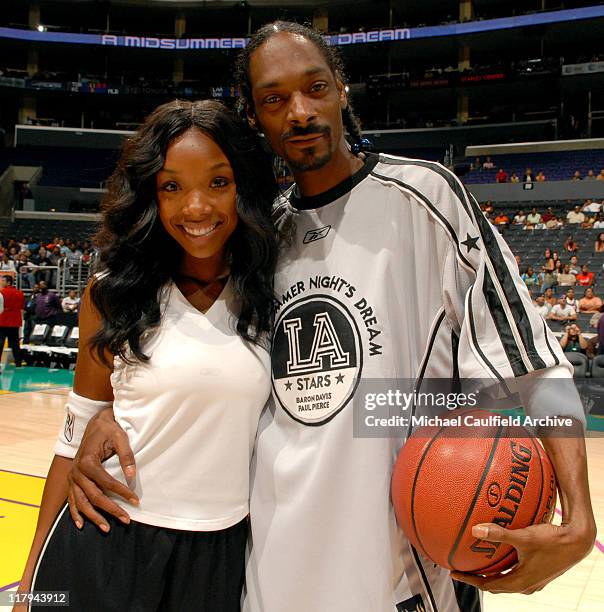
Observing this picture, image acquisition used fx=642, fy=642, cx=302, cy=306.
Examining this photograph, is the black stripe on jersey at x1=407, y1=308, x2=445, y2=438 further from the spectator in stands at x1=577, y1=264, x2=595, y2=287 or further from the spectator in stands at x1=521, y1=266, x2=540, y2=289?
the spectator in stands at x1=577, y1=264, x2=595, y2=287

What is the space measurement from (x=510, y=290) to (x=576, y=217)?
14.3 metres

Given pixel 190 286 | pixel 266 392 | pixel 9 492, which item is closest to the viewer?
pixel 266 392

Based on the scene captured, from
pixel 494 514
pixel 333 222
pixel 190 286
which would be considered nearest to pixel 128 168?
pixel 190 286

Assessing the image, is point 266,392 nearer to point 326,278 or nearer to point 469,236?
point 326,278

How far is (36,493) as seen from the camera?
12.0ft

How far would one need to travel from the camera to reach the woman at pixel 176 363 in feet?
4.02

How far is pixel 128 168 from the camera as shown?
1363 mm

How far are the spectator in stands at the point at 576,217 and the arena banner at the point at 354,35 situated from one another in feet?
18.8

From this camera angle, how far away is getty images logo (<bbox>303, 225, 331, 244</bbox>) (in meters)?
1.35

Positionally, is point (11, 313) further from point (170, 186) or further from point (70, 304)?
point (170, 186)

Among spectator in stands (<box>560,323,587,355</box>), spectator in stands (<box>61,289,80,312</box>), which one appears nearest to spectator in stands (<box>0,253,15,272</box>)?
spectator in stands (<box>61,289,80,312</box>)

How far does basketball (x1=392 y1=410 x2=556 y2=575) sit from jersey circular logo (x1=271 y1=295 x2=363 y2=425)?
17 cm

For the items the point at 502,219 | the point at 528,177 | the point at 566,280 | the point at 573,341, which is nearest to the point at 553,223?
the point at 502,219

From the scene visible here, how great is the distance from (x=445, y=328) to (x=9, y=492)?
3261mm
